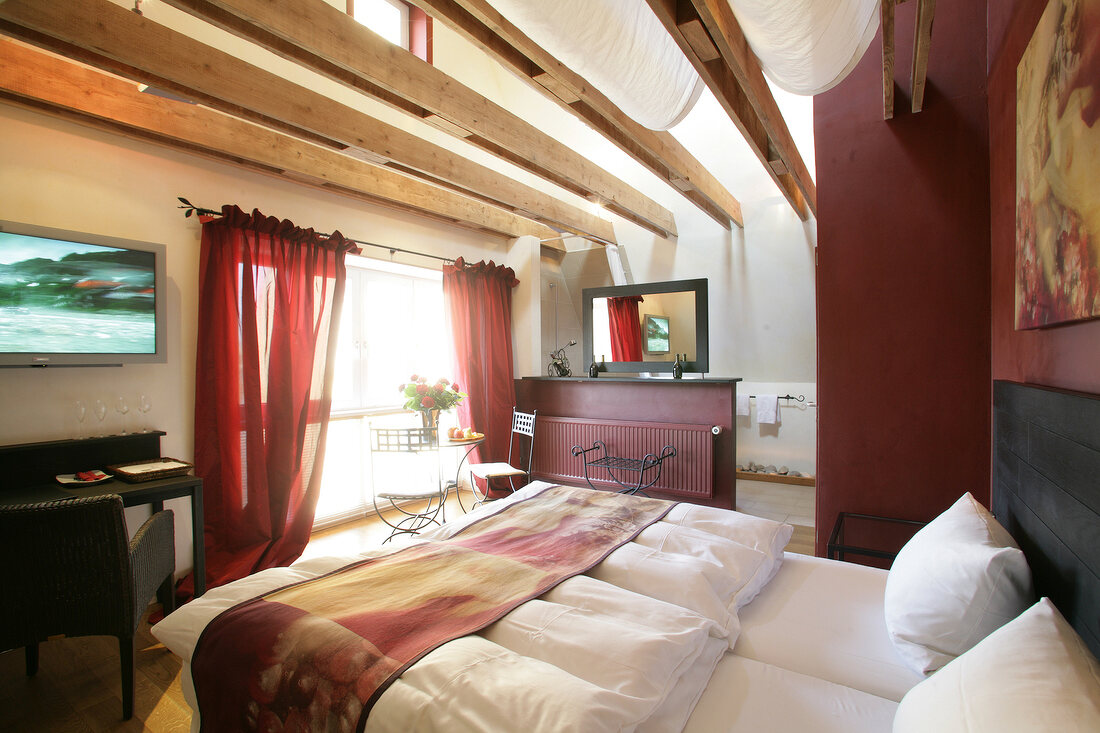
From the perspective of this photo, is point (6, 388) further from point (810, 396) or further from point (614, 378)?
point (810, 396)

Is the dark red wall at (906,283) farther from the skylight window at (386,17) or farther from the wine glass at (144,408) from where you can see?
the wine glass at (144,408)

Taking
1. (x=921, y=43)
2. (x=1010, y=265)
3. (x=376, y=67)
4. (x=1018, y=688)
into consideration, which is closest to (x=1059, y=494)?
(x=1018, y=688)

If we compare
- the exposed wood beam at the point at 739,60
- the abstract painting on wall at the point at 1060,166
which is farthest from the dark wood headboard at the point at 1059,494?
the exposed wood beam at the point at 739,60

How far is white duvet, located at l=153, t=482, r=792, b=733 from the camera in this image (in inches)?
Result: 37.6

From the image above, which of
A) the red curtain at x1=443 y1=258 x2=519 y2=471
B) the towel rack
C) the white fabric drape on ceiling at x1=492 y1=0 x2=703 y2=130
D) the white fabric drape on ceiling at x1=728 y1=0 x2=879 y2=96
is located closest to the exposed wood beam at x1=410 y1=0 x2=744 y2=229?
the white fabric drape on ceiling at x1=492 y1=0 x2=703 y2=130

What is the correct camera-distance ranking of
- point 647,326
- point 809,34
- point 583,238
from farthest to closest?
1. point 583,238
2. point 647,326
3. point 809,34

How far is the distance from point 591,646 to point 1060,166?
1523mm

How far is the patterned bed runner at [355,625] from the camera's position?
111cm

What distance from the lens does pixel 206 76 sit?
2.22 meters

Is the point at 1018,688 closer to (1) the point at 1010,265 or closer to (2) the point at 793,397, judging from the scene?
(1) the point at 1010,265

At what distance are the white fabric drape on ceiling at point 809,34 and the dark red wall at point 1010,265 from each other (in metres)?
0.45

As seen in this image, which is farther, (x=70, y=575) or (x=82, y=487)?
(x=82, y=487)

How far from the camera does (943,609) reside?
121 centimetres

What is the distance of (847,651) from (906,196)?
2072 mm
